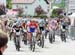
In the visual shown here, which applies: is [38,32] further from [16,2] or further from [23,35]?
[16,2]

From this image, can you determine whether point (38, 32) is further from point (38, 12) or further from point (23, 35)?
point (38, 12)

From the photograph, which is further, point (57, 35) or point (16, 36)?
point (57, 35)

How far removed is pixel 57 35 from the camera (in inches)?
1284

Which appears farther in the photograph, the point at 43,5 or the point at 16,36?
the point at 43,5

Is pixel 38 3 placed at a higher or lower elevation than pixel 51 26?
lower

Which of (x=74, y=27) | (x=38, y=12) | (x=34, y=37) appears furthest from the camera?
(x=38, y=12)

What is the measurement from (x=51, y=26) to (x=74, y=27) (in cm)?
393

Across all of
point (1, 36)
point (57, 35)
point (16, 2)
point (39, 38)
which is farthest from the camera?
point (16, 2)

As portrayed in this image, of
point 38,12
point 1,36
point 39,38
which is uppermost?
point 1,36

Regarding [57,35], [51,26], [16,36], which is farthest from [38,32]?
[57,35]

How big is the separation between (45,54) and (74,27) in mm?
10912

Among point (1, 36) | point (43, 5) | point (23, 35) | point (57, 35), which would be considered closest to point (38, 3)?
point (43, 5)

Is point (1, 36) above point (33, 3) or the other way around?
above

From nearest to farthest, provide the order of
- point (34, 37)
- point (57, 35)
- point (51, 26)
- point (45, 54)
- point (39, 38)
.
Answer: point (45, 54), point (34, 37), point (39, 38), point (51, 26), point (57, 35)
